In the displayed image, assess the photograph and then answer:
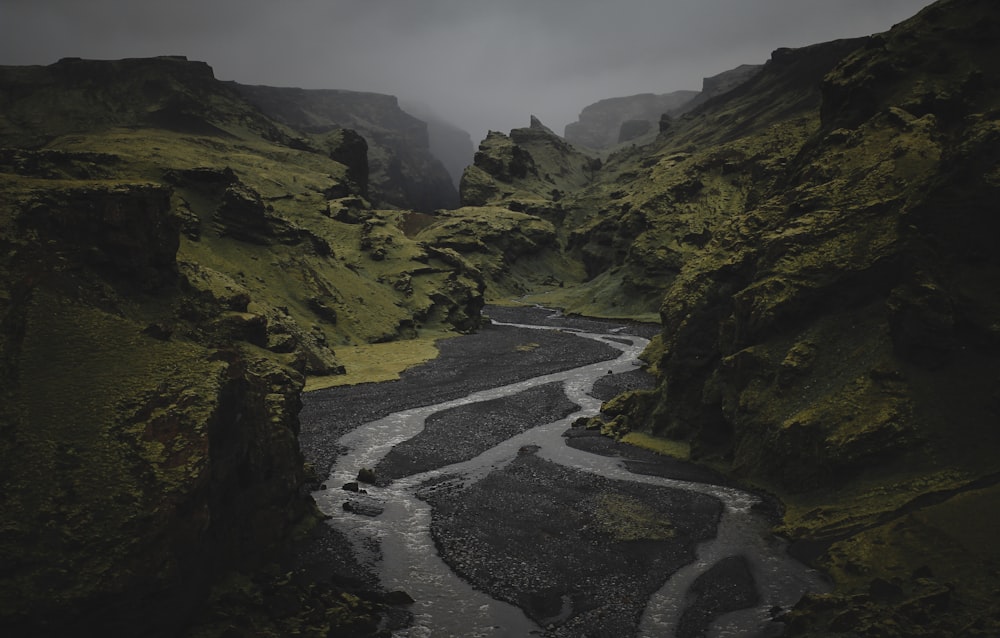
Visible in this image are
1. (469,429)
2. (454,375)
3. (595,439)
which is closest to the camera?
(595,439)

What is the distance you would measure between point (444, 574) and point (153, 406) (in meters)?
13.4

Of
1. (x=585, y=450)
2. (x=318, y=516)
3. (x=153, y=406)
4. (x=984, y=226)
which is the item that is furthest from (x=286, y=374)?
(x=984, y=226)

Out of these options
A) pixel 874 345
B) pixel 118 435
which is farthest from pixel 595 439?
pixel 118 435

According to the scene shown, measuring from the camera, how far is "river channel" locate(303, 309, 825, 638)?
74.2ft

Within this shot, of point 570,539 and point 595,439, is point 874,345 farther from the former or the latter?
point 595,439

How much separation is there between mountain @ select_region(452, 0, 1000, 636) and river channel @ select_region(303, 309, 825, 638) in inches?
114

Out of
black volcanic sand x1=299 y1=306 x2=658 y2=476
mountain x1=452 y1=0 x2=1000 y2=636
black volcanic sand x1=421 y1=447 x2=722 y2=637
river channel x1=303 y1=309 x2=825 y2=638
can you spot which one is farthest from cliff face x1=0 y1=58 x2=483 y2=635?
Answer: mountain x1=452 y1=0 x2=1000 y2=636

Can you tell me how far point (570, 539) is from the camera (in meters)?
28.5

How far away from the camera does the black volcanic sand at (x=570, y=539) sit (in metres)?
23.2

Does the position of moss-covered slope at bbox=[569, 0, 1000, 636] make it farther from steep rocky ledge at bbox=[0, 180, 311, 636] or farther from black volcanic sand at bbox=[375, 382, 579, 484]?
steep rocky ledge at bbox=[0, 180, 311, 636]

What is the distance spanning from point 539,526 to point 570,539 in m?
2.15

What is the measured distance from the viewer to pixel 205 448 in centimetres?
2027

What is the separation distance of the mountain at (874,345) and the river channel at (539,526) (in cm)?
289

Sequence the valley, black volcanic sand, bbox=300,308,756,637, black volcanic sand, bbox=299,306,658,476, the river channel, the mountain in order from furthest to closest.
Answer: black volcanic sand, bbox=299,306,658,476 < black volcanic sand, bbox=300,308,756,637 < the river channel < the mountain < the valley
